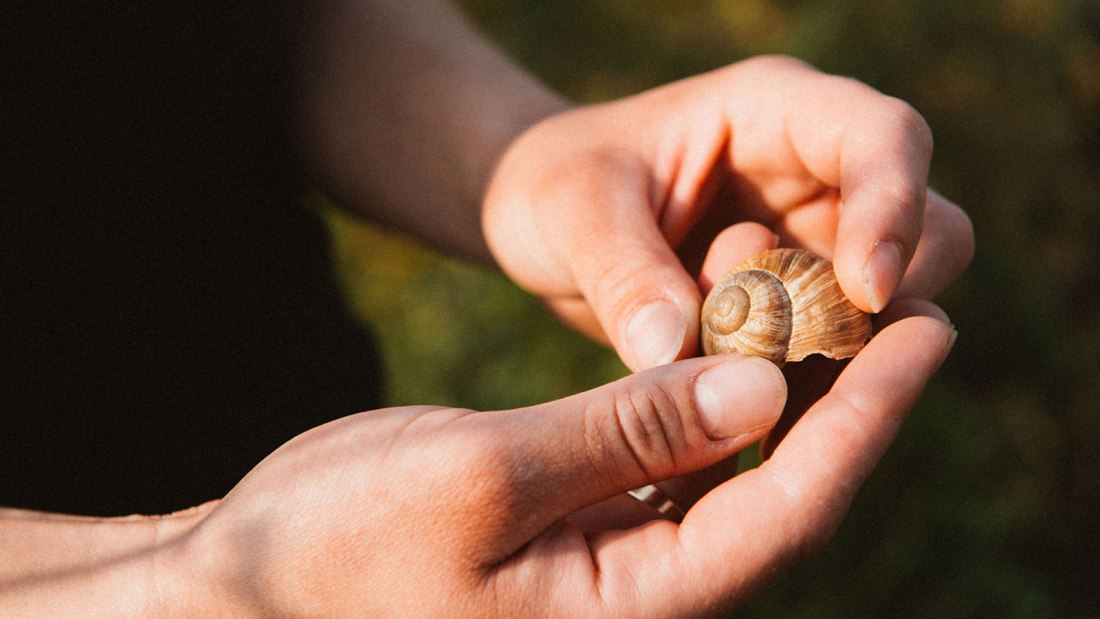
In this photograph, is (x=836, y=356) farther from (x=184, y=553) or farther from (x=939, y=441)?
(x=939, y=441)

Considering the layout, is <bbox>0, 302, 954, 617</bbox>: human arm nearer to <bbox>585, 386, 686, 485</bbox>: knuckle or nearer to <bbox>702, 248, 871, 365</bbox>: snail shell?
<bbox>585, 386, 686, 485</bbox>: knuckle

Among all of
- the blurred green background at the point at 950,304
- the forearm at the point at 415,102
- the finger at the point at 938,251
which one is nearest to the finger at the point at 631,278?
the forearm at the point at 415,102

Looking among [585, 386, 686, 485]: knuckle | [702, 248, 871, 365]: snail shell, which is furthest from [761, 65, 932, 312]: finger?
[585, 386, 686, 485]: knuckle

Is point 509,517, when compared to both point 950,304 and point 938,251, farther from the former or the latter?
point 950,304

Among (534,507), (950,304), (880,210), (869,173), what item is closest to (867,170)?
(869,173)

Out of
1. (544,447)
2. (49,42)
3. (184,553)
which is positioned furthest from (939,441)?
(49,42)
